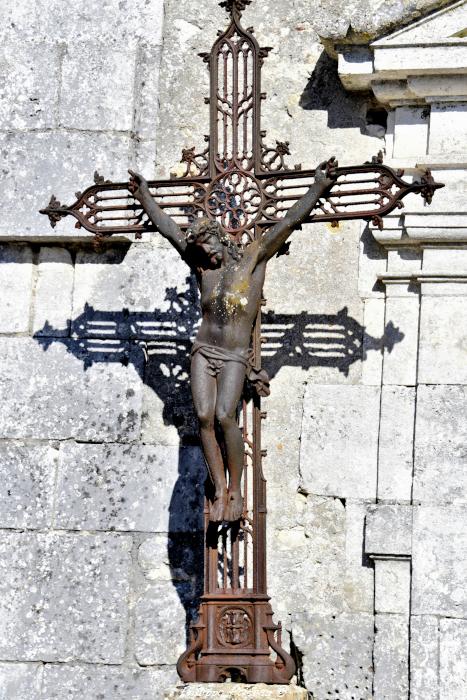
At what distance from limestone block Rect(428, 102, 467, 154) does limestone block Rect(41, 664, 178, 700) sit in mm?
2063

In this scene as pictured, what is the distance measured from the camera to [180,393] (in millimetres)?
5988

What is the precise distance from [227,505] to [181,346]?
0.85 m

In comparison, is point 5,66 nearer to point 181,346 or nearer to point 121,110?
point 121,110

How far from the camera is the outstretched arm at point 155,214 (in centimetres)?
557

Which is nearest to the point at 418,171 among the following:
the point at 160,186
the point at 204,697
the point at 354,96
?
the point at 354,96

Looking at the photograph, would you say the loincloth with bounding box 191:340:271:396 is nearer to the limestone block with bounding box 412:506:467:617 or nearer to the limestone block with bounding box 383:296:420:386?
the limestone block with bounding box 383:296:420:386

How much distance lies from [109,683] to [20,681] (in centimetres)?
31

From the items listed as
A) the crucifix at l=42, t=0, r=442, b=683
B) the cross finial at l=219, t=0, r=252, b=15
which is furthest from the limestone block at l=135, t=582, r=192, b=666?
the cross finial at l=219, t=0, r=252, b=15

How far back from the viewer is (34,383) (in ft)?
19.9

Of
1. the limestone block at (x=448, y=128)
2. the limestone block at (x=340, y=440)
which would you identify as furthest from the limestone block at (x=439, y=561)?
the limestone block at (x=448, y=128)

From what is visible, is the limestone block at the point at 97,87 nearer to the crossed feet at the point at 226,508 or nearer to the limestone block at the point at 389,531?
the crossed feet at the point at 226,508

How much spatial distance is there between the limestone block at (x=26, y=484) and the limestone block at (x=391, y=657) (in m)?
1.26

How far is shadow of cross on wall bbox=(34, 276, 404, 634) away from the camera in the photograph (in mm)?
5832

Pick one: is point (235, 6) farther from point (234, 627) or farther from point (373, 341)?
point (234, 627)
